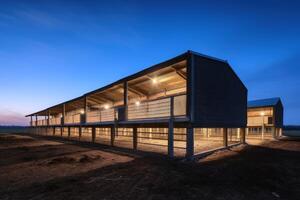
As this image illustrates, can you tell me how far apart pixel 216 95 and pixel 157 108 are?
4338 mm

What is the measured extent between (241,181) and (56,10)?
18.9 meters

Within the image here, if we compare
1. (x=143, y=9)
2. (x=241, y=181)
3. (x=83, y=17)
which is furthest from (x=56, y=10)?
(x=241, y=181)

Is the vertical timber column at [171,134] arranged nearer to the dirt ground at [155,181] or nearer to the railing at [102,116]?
the dirt ground at [155,181]

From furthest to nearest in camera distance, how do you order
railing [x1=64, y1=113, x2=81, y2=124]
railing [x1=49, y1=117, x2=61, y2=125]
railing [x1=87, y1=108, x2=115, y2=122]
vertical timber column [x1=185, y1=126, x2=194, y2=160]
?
railing [x1=49, y1=117, x2=61, y2=125]
railing [x1=64, y1=113, x2=81, y2=124]
railing [x1=87, y1=108, x2=115, y2=122]
vertical timber column [x1=185, y1=126, x2=194, y2=160]

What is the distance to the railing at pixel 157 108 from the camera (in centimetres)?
1238

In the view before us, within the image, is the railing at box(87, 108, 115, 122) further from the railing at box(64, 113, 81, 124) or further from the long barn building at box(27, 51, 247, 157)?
the railing at box(64, 113, 81, 124)

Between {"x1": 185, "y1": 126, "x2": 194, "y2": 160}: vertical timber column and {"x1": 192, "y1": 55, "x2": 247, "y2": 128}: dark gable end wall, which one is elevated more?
{"x1": 192, "y1": 55, "x2": 247, "y2": 128}: dark gable end wall

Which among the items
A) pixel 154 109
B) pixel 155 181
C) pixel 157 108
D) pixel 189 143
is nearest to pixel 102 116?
pixel 154 109

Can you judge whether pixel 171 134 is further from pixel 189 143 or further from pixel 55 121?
pixel 55 121

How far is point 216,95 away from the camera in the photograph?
14305 millimetres

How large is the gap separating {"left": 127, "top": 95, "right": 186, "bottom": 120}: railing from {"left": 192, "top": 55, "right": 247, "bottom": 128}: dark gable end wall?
93 cm

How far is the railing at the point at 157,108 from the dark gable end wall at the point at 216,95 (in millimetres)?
927

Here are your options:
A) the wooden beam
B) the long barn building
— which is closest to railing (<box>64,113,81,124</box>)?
the long barn building

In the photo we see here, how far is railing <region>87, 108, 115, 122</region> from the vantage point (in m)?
19.1
